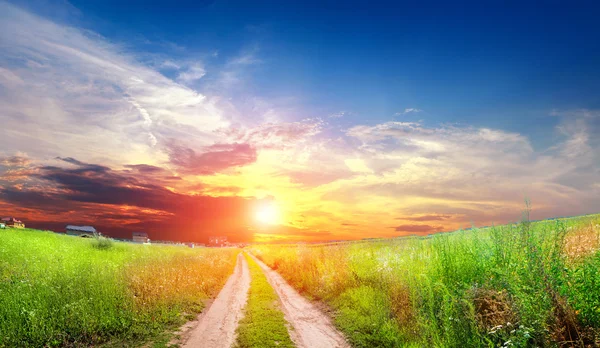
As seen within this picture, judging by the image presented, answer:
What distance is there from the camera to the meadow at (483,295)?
6.33 m

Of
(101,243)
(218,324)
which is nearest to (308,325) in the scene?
(218,324)

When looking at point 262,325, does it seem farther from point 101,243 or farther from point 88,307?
point 101,243

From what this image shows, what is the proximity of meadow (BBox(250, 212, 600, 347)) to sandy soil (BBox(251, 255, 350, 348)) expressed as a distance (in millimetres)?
526

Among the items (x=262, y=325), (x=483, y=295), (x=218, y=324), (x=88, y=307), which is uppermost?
(x=483, y=295)

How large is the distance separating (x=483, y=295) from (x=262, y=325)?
26.4 ft

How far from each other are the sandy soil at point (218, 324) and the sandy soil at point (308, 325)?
217 cm

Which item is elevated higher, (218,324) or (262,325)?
(262,325)

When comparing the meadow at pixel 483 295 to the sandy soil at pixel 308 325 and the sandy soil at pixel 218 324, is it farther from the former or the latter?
the sandy soil at pixel 218 324

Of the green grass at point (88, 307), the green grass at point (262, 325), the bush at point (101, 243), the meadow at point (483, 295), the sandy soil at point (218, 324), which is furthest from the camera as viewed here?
the bush at point (101, 243)

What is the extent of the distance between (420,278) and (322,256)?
47.7 feet

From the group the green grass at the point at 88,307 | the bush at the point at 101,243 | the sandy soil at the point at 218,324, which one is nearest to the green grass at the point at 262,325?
the sandy soil at the point at 218,324

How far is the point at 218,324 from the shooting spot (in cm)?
1316

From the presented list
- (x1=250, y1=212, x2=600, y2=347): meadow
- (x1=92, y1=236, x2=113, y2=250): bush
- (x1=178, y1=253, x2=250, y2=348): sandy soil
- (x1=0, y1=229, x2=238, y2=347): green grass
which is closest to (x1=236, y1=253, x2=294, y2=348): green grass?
(x1=178, y1=253, x2=250, y2=348): sandy soil

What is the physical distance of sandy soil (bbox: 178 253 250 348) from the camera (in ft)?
36.1
